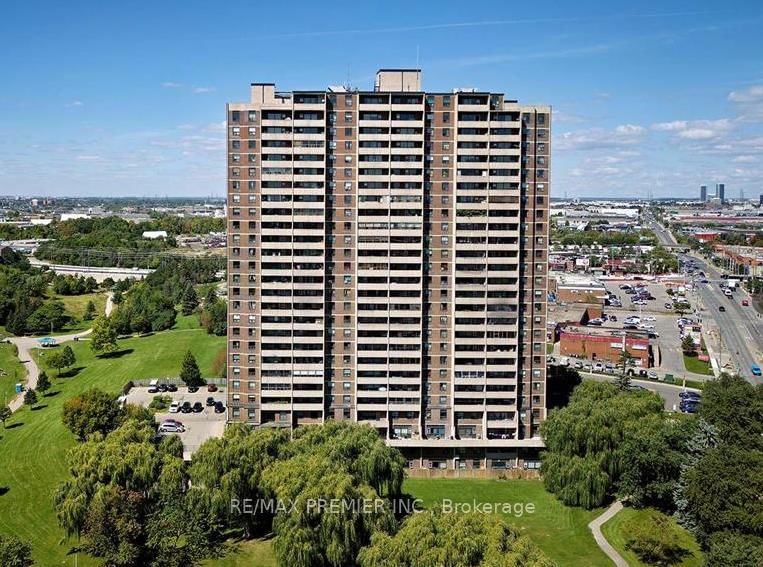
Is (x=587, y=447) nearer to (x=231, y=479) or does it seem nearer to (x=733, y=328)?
(x=231, y=479)

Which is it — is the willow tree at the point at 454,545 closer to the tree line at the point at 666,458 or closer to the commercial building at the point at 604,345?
the tree line at the point at 666,458

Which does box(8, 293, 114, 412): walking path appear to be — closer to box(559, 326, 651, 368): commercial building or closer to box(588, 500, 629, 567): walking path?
box(588, 500, 629, 567): walking path

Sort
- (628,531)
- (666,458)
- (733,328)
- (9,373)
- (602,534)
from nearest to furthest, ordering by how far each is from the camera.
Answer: (628,531), (602,534), (666,458), (9,373), (733,328)

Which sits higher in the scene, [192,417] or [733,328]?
[733,328]

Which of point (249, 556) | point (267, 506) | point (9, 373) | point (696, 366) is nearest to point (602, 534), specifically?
point (267, 506)

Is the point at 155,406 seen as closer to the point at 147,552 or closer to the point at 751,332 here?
the point at 147,552

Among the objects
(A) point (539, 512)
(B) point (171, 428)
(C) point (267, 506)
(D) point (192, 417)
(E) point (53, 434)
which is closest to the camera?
(C) point (267, 506)

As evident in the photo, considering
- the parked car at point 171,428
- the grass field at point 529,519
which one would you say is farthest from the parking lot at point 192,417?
the grass field at point 529,519

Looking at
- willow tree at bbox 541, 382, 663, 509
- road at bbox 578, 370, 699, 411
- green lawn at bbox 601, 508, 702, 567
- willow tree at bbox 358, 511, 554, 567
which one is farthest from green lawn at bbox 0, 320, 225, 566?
road at bbox 578, 370, 699, 411
